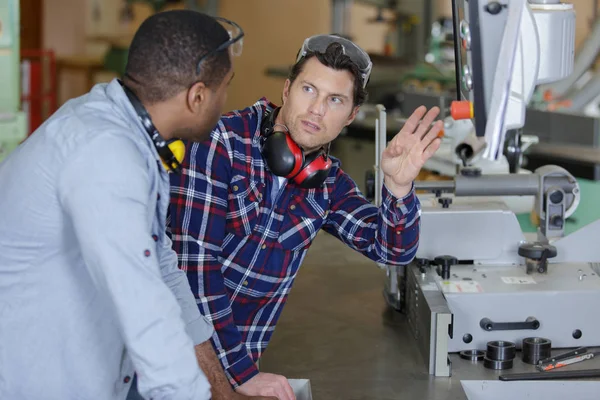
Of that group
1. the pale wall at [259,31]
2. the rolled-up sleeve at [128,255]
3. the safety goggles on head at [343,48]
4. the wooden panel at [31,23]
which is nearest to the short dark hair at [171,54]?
the rolled-up sleeve at [128,255]

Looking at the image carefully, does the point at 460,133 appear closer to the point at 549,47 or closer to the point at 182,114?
the point at 549,47

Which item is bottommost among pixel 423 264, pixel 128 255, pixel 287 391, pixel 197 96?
pixel 287 391

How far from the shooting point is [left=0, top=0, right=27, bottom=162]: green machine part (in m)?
3.54

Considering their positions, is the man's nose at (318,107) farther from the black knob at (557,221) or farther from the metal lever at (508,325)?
the black knob at (557,221)

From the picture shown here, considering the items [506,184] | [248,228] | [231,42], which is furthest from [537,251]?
[231,42]

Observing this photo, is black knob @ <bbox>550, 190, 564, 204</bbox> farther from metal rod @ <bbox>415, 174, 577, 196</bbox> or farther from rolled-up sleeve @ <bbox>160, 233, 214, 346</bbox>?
rolled-up sleeve @ <bbox>160, 233, 214, 346</bbox>

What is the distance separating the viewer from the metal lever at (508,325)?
191 cm

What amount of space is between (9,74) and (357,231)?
2.21 metres

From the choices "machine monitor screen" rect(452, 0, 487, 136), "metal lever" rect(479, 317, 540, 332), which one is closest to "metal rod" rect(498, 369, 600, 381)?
"metal lever" rect(479, 317, 540, 332)

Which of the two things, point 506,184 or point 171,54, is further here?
point 506,184

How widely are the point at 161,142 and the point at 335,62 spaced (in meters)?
0.64

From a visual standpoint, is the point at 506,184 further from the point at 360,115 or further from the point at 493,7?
the point at 360,115

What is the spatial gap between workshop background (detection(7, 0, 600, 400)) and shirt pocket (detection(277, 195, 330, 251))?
0.27 m

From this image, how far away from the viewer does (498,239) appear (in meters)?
2.14
